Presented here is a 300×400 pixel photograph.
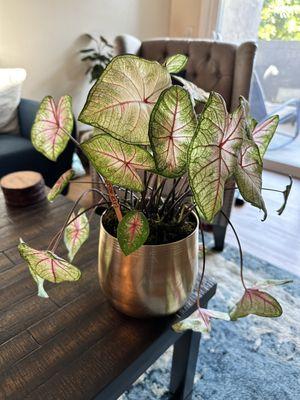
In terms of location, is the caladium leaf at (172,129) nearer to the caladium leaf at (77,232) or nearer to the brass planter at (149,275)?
the brass planter at (149,275)

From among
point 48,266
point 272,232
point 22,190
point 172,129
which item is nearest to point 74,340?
A: point 48,266

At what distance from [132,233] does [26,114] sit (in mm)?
1771

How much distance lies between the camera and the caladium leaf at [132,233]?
0.45 m

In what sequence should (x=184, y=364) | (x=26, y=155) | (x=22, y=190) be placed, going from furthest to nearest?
(x=26, y=155) < (x=22, y=190) < (x=184, y=364)

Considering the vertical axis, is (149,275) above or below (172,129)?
below

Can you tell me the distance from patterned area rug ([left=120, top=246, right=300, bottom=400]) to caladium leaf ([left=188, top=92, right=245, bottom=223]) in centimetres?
86

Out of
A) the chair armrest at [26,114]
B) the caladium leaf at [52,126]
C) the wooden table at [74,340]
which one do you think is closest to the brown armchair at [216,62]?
the chair armrest at [26,114]

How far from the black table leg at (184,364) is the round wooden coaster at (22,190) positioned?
26.0 inches

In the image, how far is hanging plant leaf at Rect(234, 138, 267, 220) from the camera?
382 millimetres

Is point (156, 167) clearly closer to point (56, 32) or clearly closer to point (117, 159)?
point (117, 159)

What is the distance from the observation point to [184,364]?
2.66 feet

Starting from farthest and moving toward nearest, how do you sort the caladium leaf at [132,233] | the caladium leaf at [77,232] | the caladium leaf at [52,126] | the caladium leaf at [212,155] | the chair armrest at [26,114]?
the chair armrest at [26,114]
the caladium leaf at [77,232]
the caladium leaf at [52,126]
the caladium leaf at [132,233]
the caladium leaf at [212,155]

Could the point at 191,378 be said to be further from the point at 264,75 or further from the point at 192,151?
the point at 264,75

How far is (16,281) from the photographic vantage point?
75cm
